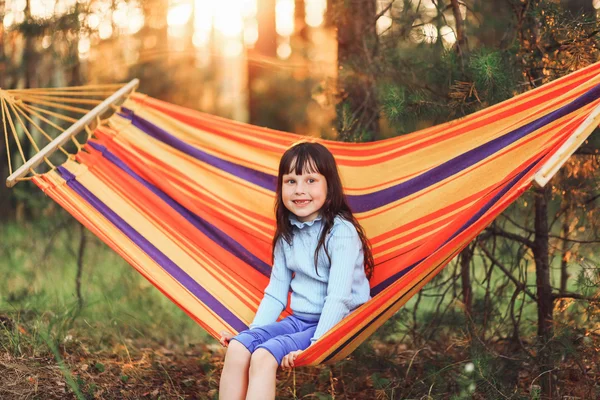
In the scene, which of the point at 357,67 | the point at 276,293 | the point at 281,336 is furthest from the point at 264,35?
the point at 281,336

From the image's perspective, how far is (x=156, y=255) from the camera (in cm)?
221

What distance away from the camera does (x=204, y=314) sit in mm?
2023

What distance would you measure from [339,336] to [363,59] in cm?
150

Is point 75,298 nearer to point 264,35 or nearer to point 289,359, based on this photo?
point 289,359

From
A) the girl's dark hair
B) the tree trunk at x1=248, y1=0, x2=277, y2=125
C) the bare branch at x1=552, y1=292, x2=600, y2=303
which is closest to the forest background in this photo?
the bare branch at x1=552, y1=292, x2=600, y2=303

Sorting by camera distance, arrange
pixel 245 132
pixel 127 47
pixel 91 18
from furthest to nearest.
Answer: pixel 127 47, pixel 91 18, pixel 245 132

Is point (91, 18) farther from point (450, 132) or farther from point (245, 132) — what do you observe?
point (450, 132)

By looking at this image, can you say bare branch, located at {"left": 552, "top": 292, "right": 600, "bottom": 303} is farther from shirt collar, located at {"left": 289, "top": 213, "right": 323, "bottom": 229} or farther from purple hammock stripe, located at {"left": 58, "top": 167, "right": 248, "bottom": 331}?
purple hammock stripe, located at {"left": 58, "top": 167, "right": 248, "bottom": 331}

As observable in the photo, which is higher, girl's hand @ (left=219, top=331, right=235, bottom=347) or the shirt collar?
the shirt collar

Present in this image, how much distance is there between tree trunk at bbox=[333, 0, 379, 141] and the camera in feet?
9.14

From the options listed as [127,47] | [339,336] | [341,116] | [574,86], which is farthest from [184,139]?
[127,47]

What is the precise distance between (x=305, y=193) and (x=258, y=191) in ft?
1.44

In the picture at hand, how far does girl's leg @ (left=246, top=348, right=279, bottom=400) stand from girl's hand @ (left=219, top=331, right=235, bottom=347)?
6.1 inches

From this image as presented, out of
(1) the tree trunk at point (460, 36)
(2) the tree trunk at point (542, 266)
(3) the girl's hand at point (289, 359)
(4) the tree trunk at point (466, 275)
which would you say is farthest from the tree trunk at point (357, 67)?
(3) the girl's hand at point (289, 359)
